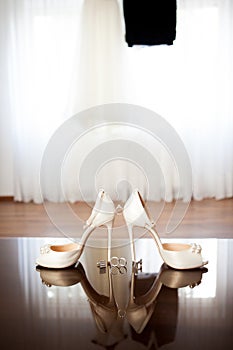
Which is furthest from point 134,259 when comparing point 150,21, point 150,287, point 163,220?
point 150,21

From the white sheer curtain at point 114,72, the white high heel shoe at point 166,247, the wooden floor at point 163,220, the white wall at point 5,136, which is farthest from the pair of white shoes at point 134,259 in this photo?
the white wall at point 5,136

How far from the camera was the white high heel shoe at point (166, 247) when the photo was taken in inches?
41.6

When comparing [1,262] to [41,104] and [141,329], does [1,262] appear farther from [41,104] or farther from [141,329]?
[41,104]

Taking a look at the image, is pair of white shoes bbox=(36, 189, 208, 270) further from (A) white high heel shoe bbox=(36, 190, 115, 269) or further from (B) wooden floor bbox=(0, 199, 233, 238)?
(B) wooden floor bbox=(0, 199, 233, 238)

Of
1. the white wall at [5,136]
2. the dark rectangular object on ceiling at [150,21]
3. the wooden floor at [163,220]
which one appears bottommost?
the wooden floor at [163,220]

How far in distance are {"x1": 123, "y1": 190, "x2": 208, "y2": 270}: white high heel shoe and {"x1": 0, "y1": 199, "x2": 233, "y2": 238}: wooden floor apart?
5.76ft

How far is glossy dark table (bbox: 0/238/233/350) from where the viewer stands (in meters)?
0.74

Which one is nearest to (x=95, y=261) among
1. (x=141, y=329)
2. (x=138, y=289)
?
(x=138, y=289)

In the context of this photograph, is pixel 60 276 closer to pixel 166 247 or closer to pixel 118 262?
pixel 118 262

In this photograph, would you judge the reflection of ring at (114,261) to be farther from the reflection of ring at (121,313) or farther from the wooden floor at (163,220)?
the wooden floor at (163,220)

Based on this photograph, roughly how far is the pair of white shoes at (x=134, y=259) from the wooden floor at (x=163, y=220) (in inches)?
69.2

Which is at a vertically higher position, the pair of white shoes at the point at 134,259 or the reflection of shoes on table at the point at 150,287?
the pair of white shoes at the point at 134,259

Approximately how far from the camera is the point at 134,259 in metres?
1.11

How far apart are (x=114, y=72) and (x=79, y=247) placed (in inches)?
120
